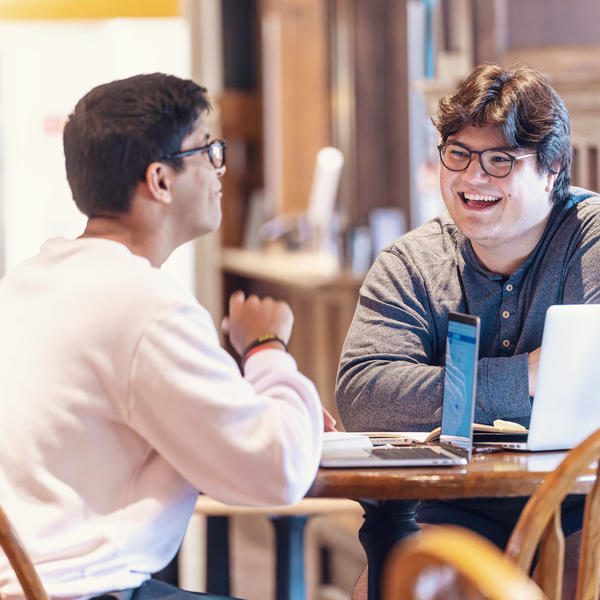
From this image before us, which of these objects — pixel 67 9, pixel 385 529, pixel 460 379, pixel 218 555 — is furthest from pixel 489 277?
pixel 67 9

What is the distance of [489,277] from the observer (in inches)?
85.0

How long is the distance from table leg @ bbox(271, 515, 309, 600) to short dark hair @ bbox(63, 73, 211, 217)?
47.0 inches

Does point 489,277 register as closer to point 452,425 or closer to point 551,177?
point 551,177

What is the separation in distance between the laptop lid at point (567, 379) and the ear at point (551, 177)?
45 cm

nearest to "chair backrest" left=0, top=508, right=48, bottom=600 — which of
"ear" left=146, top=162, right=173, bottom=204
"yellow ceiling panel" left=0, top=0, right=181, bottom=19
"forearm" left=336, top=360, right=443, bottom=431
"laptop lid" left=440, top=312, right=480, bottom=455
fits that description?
"ear" left=146, top=162, right=173, bottom=204

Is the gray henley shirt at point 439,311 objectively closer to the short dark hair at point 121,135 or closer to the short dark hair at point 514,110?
the short dark hair at point 514,110

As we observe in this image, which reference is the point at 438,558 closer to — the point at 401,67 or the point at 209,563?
the point at 209,563

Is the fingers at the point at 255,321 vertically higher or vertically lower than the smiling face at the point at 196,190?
lower

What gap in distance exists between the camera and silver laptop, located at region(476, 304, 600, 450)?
1721mm

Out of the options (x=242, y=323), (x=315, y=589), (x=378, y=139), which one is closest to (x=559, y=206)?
(x=242, y=323)

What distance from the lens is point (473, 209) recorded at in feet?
6.85

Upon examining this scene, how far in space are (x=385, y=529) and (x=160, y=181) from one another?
0.67m

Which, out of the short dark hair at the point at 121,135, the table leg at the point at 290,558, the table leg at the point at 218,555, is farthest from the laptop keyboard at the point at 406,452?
the table leg at the point at 218,555

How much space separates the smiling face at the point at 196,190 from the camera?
1.69 metres
